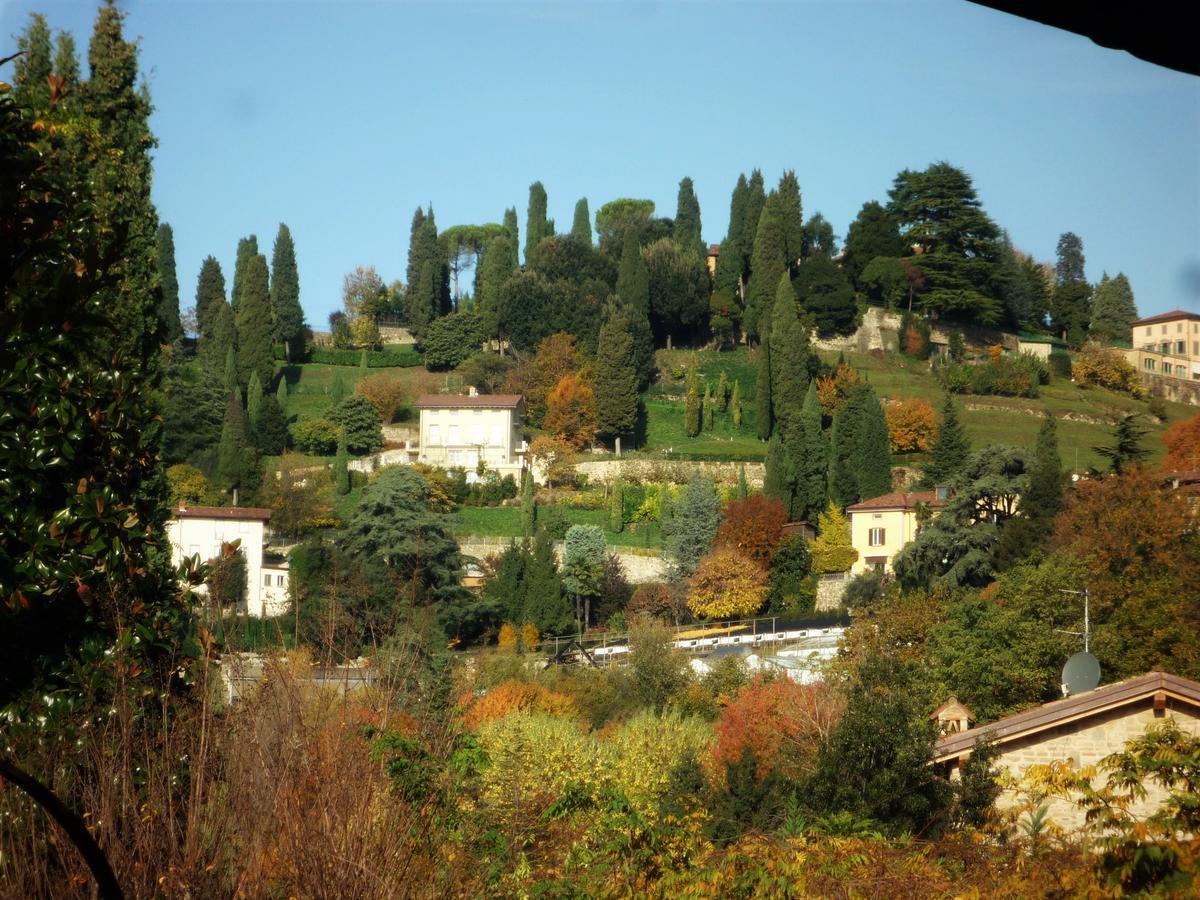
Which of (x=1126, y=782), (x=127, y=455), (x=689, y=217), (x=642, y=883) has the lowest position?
(x=642, y=883)

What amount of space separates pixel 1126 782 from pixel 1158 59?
157 inches

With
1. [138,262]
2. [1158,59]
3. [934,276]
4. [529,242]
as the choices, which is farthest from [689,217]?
[1158,59]

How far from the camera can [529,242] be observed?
83.9 meters

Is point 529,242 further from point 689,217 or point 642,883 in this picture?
point 642,883

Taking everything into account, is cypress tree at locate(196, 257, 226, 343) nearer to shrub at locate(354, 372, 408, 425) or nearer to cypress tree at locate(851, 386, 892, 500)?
shrub at locate(354, 372, 408, 425)

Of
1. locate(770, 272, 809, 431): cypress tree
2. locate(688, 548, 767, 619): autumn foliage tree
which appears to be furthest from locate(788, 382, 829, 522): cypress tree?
locate(688, 548, 767, 619): autumn foliage tree

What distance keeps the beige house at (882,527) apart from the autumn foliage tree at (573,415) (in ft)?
49.9

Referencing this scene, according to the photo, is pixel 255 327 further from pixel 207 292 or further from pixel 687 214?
pixel 687 214

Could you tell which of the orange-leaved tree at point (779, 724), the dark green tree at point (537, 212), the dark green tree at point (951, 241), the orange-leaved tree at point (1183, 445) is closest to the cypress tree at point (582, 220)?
the dark green tree at point (537, 212)

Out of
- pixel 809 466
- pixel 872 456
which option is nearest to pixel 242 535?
pixel 809 466

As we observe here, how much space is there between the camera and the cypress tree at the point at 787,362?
198 ft

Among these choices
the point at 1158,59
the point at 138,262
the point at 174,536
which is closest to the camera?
the point at 1158,59

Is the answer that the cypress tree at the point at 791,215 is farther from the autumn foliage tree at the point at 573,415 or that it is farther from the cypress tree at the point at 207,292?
the cypress tree at the point at 207,292

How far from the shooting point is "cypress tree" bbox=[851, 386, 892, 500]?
54.3 meters
